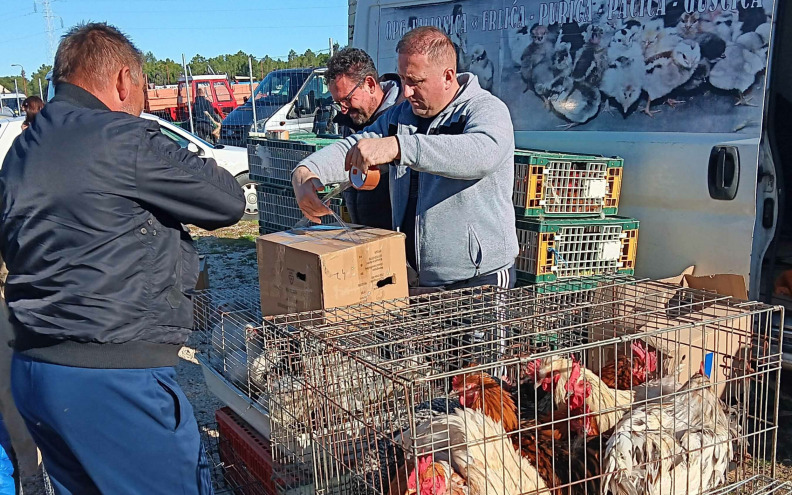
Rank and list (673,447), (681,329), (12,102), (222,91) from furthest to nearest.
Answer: (12,102) < (222,91) < (681,329) < (673,447)

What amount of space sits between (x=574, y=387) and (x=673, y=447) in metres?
0.39

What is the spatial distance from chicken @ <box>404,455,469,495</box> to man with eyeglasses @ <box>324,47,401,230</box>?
2.21 metres

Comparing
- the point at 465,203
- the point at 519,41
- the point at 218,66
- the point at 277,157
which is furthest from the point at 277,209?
the point at 218,66

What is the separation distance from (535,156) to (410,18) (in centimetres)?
222

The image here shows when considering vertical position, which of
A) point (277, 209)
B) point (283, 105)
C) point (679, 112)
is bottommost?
point (277, 209)

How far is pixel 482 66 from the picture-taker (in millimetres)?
5277

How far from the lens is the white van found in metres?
3.75

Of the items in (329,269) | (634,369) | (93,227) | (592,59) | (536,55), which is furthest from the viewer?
(536,55)

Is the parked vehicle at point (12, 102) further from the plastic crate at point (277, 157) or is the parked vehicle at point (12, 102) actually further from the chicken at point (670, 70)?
the chicken at point (670, 70)

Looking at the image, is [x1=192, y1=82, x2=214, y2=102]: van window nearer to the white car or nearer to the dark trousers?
the white car

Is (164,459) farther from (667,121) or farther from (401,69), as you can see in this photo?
(667,121)

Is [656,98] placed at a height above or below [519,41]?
below

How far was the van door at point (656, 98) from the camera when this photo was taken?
3.78m

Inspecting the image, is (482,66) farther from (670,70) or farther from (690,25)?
(690,25)
